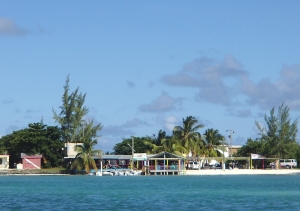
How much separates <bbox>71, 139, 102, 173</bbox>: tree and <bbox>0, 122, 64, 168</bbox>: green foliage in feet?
18.8

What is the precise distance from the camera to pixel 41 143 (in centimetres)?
10725

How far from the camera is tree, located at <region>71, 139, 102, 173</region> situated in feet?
332

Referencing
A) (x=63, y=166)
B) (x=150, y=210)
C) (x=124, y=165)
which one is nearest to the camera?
(x=150, y=210)

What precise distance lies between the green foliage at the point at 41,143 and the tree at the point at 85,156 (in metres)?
5.73

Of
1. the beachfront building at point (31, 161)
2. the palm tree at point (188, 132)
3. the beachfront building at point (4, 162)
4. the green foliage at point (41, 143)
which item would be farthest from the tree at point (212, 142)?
the beachfront building at point (4, 162)

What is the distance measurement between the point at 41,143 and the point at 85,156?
34.5ft

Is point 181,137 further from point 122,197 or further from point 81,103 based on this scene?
point 122,197

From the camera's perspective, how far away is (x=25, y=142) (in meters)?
108

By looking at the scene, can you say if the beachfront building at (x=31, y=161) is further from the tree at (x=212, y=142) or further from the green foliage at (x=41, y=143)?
the tree at (x=212, y=142)

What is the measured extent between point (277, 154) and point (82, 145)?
3627 cm

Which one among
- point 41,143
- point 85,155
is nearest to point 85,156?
point 85,155

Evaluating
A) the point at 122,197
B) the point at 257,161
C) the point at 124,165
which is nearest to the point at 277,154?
the point at 257,161

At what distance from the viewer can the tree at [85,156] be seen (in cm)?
10112

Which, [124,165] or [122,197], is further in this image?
[124,165]
